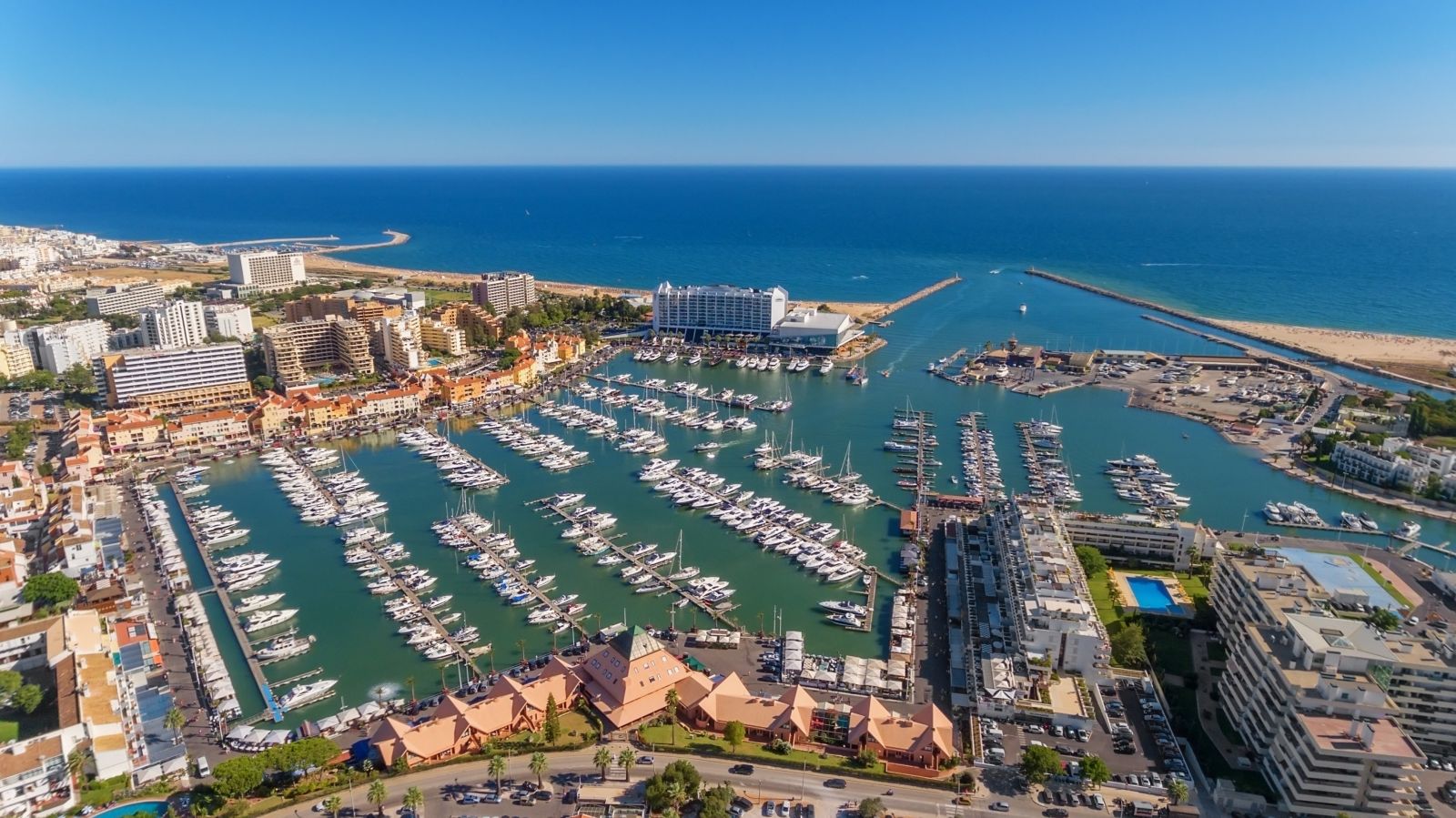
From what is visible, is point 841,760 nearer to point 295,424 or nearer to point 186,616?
point 186,616

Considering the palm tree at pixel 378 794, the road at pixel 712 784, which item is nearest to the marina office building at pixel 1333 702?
the road at pixel 712 784

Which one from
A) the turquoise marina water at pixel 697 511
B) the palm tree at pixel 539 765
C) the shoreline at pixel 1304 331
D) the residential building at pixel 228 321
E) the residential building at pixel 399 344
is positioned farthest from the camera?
the residential building at pixel 228 321

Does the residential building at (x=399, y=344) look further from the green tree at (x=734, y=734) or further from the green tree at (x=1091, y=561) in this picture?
the green tree at (x=1091, y=561)

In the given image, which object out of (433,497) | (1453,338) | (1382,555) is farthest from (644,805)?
(1453,338)

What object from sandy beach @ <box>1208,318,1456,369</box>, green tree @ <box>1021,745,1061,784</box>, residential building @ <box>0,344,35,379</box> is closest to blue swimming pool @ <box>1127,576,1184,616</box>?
green tree @ <box>1021,745,1061,784</box>

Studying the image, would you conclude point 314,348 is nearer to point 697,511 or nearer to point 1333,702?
point 697,511

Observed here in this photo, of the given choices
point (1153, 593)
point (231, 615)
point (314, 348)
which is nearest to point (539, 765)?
point (231, 615)
